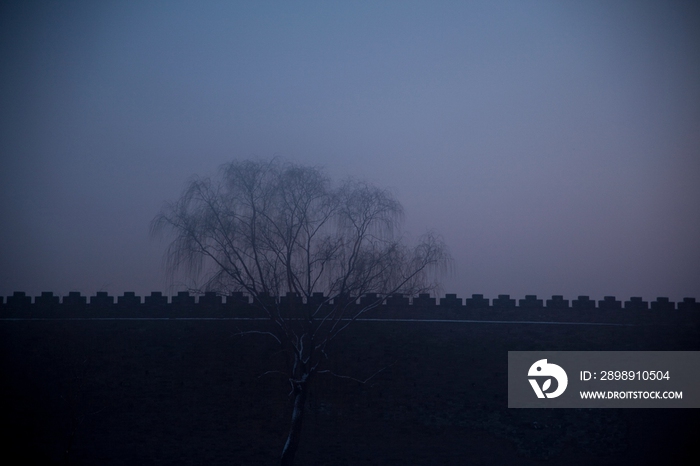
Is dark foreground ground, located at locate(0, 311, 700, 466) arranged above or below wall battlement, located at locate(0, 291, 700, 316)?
below

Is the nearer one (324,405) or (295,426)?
(295,426)

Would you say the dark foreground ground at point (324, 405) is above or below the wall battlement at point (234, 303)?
below

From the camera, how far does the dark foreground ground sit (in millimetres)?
19125

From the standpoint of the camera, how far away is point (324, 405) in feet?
63.4

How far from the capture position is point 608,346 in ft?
66.9

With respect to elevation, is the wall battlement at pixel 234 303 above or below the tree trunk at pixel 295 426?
above

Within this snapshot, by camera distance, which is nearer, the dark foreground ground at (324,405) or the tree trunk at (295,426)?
the tree trunk at (295,426)

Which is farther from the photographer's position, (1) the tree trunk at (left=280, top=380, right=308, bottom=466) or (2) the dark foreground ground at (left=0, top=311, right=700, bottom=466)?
(2) the dark foreground ground at (left=0, top=311, right=700, bottom=466)

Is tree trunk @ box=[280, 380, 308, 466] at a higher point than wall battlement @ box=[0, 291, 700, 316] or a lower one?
lower

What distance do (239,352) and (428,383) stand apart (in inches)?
228

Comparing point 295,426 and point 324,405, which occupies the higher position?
point 324,405

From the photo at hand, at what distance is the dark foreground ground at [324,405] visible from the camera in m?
19.1

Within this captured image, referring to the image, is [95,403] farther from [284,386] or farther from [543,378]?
[543,378]

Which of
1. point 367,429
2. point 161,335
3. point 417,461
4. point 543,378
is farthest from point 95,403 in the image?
point 543,378
